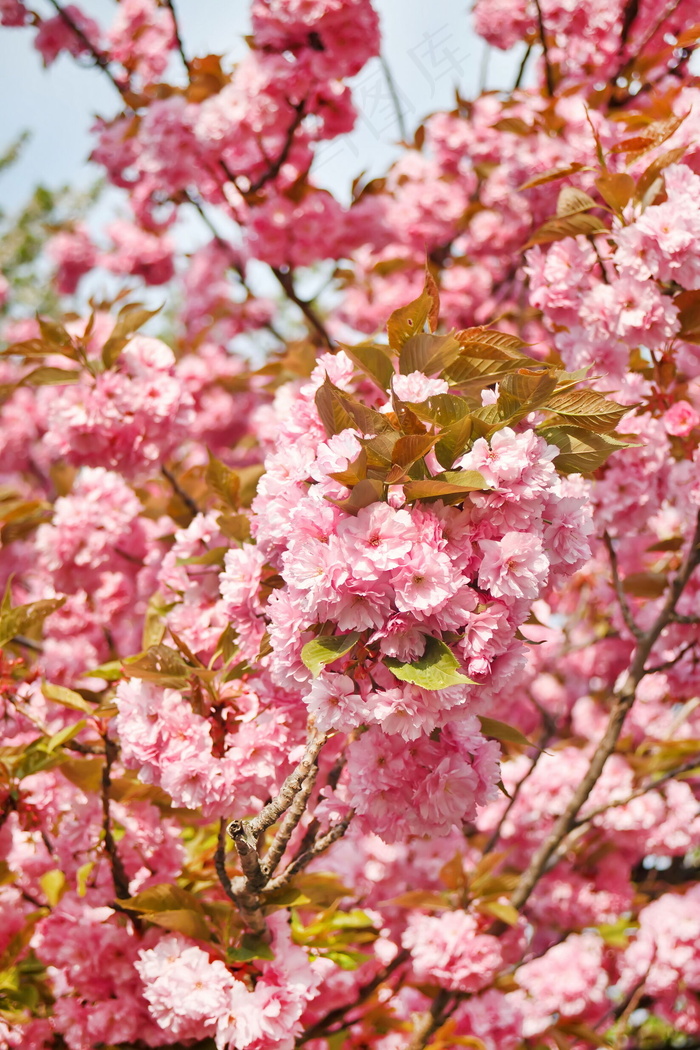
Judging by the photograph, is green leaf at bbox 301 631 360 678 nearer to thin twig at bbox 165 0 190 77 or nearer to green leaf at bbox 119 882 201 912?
green leaf at bbox 119 882 201 912

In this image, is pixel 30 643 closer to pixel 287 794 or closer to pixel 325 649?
pixel 287 794

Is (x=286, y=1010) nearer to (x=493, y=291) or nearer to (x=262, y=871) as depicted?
(x=262, y=871)

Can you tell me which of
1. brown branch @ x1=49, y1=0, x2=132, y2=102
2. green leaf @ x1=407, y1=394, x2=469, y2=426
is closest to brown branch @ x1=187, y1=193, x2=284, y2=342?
brown branch @ x1=49, y1=0, x2=132, y2=102

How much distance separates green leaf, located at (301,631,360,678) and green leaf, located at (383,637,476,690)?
0.07 metres

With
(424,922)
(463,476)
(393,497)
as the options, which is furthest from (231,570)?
(424,922)

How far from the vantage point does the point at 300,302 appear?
3.60 metres

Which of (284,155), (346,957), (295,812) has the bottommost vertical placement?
(346,957)

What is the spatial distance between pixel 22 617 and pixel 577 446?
1446 mm

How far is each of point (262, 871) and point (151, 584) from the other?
5.06 ft

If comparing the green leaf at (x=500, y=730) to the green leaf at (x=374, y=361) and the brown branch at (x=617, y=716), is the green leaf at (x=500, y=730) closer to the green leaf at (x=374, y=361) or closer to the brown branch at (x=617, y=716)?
the green leaf at (x=374, y=361)

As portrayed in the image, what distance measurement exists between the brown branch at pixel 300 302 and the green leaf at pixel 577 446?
2273mm

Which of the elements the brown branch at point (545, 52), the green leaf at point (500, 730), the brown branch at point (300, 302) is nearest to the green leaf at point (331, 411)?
the green leaf at point (500, 730)

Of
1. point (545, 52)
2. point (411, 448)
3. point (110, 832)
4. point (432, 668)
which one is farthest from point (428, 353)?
point (545, 52)

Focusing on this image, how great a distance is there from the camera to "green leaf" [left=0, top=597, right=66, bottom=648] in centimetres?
201
